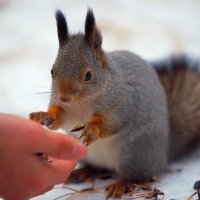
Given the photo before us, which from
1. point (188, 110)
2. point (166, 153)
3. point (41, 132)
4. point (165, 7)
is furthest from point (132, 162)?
point (165, 7)

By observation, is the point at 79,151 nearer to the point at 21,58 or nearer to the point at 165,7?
the point at 21,58

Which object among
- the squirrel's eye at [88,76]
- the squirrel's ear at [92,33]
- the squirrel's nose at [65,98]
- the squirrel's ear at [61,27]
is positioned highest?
the squirrel's ear at [61,27]

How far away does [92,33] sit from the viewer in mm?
1531

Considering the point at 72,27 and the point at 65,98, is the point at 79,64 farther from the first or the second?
the point at 72,27

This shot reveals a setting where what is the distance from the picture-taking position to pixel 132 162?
5.68 ft

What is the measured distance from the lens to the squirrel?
1.50 meters

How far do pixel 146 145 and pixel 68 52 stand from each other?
0.47 metres

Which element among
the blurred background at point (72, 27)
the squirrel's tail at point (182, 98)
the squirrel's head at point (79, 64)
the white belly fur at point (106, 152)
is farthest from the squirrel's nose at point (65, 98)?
the blurred background at point (72, 27)

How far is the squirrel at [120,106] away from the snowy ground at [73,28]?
→ 0.18 m

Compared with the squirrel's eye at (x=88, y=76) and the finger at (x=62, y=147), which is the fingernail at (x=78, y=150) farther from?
the squirrel's eye at (x=88, y=76)

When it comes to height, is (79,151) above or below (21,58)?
below

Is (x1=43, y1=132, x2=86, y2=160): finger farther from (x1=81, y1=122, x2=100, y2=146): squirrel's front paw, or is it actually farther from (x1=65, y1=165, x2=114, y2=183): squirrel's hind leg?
(x1=65, y1=165, x2=114, y2=183): squirrel's hind leg

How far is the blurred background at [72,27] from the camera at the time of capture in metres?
2.49

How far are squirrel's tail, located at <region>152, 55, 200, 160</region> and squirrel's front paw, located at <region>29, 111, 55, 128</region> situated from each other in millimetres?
594
